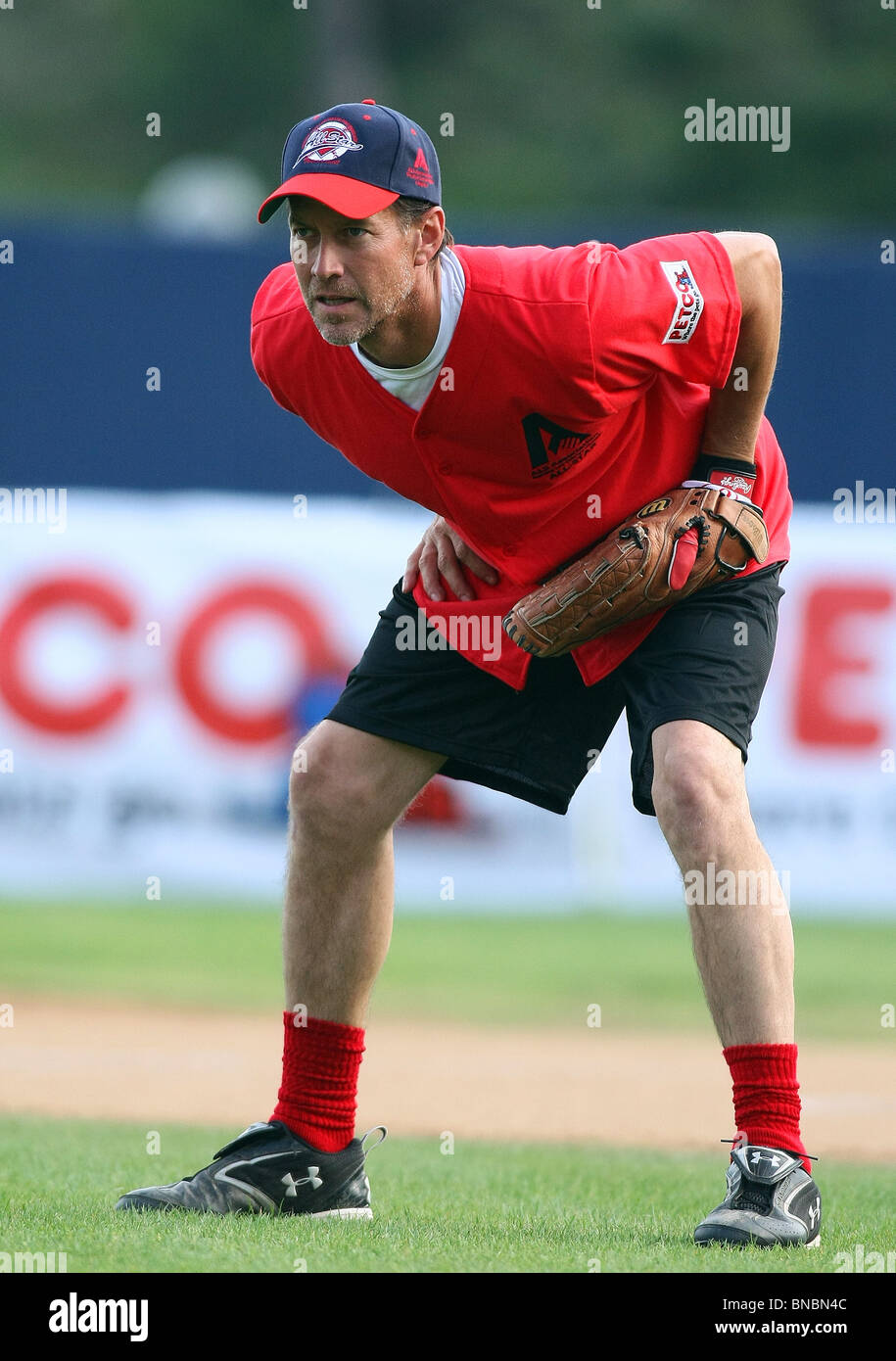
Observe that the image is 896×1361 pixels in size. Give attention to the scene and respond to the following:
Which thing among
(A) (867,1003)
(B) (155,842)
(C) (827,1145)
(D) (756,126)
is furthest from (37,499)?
(D) (756,126)

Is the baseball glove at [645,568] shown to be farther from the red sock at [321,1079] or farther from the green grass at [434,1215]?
the green grass at [434,1215]

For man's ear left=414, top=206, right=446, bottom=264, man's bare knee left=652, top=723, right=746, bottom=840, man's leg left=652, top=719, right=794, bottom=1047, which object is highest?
man's ear left=414, top=206, right=446, bottom=264

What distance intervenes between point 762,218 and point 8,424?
16.7 m

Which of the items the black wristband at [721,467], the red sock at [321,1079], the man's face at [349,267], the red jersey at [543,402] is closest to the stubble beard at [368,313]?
the man's face at [349,267]

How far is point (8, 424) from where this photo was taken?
10.8 metres

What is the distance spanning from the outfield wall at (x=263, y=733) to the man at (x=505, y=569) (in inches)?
221

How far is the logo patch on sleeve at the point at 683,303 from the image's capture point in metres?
3.77

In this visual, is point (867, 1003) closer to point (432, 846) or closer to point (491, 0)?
point (432, 846)

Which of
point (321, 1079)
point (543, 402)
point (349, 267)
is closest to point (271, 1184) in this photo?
point (321, 1079)

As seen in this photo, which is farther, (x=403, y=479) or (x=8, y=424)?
(x=8, y=424)

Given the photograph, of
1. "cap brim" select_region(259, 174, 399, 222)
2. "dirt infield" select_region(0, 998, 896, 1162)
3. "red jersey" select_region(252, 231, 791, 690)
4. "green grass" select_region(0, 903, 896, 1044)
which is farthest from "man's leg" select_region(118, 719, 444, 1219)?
"green grass" select_region(0, 903, 896, 1044)

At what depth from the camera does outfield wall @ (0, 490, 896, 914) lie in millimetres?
9750

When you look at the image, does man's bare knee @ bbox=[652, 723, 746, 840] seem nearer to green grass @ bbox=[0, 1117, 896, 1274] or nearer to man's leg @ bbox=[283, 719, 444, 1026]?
man's leg @ bbox=[283, 719, 444, 1026]

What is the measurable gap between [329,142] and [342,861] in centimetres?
149
